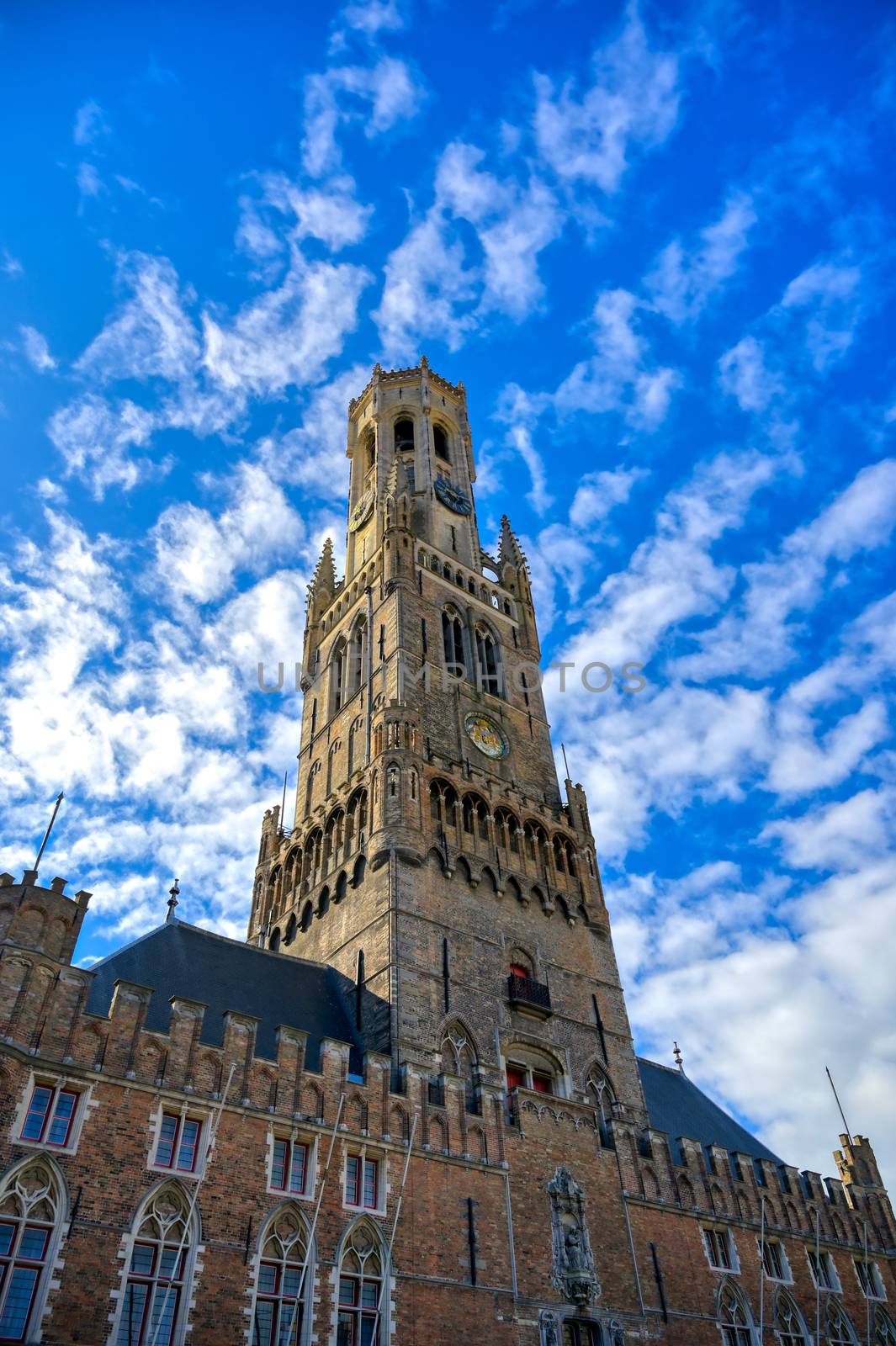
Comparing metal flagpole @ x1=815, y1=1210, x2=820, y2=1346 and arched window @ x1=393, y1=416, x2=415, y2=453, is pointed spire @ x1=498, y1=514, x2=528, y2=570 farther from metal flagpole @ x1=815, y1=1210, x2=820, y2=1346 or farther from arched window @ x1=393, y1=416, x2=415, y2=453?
metal flagpole @ x1=815, y1=1210, x2=820, y2=1346

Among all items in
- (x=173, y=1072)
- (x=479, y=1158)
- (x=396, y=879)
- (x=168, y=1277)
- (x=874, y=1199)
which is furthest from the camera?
(x=874, y=1199)

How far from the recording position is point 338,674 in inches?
1802

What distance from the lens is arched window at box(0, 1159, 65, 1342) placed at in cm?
1758

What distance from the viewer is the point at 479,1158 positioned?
2627 cm

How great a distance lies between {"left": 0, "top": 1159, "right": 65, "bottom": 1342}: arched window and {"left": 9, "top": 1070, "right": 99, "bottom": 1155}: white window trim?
379 millimetres

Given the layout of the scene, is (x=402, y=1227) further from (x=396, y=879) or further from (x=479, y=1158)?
(x=396, y=879)

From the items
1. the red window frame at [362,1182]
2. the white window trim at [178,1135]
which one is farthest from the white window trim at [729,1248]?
the white window trim at [178,1135]

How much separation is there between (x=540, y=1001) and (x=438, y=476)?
104 ft

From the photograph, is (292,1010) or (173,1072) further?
(292,1010)

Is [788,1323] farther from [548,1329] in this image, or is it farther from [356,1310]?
[356,1310]

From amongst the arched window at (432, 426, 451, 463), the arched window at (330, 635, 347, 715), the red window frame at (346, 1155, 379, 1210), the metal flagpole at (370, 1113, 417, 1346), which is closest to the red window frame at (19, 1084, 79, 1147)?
the red window frame at (346, 1155, 379, 1210)

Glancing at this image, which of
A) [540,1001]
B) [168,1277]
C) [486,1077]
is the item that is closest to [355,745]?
[540,1001]

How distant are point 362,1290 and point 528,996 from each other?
11404mm

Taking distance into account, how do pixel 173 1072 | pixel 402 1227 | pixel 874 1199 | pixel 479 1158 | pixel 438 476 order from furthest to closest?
pixel 438 476, pixel 874 1199, pixel 479 1158, pixel 402 1227, pixel 173 1072
